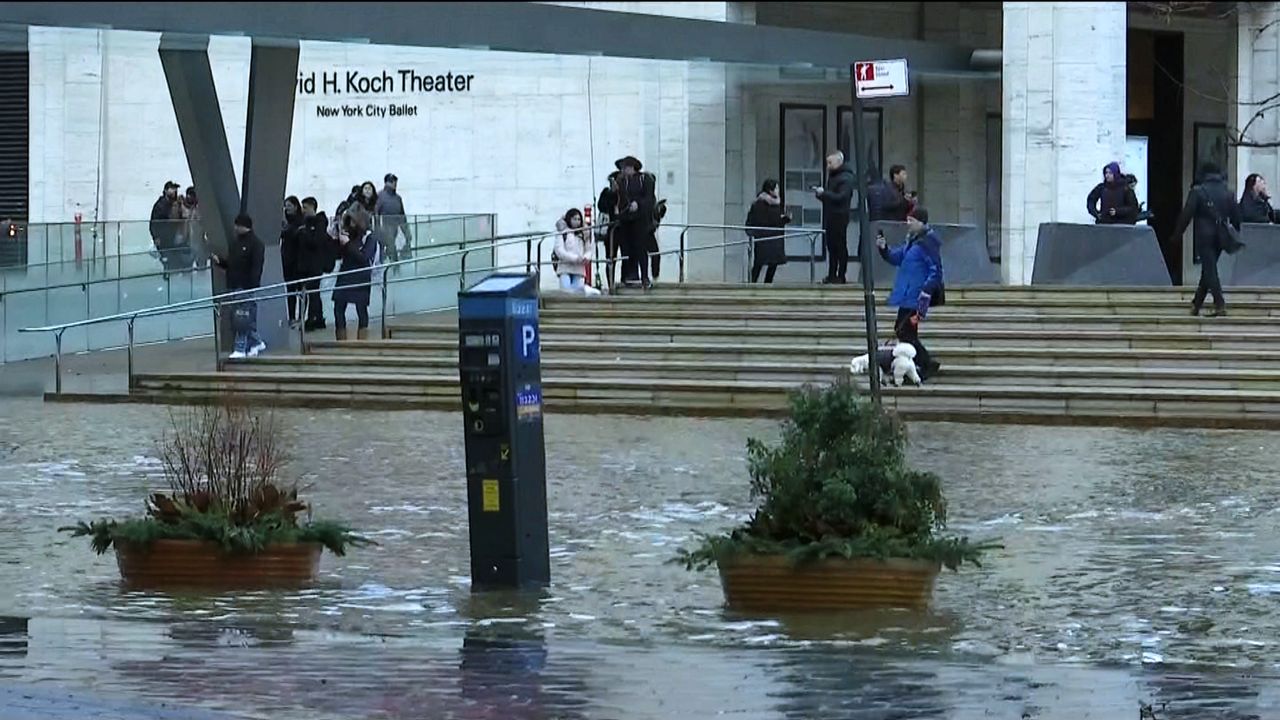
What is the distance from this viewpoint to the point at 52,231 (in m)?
28.9

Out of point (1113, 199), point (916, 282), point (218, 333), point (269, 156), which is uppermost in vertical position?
point (269, 156)

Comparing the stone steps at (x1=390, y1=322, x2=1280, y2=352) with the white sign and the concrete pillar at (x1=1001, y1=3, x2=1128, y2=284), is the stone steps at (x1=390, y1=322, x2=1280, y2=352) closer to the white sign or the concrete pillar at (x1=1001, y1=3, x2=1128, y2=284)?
the white sign

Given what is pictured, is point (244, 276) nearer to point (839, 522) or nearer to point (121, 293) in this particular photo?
point (121, 293)

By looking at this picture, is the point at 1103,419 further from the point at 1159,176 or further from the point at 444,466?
the point at 1159,176

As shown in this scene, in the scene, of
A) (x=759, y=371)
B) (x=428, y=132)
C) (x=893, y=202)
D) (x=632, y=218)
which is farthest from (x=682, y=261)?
(x=428, y=132)

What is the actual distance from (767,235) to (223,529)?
2040 cm

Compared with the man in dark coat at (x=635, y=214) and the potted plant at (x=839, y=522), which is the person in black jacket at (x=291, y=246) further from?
the potted plant at (x=839, y=522)

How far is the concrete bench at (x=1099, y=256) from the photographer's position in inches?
1070

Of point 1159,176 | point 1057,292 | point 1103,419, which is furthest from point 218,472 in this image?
point 1159,176

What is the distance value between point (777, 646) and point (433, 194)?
27900 millimetres

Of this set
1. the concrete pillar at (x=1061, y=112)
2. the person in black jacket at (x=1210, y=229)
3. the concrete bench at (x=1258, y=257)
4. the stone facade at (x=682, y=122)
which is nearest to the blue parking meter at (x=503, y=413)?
the person in black jacket at (x=1210, y=229)

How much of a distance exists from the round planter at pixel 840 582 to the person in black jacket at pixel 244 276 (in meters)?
15.3

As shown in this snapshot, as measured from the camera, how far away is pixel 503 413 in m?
11.0

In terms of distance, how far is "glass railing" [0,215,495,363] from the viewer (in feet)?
92.7
